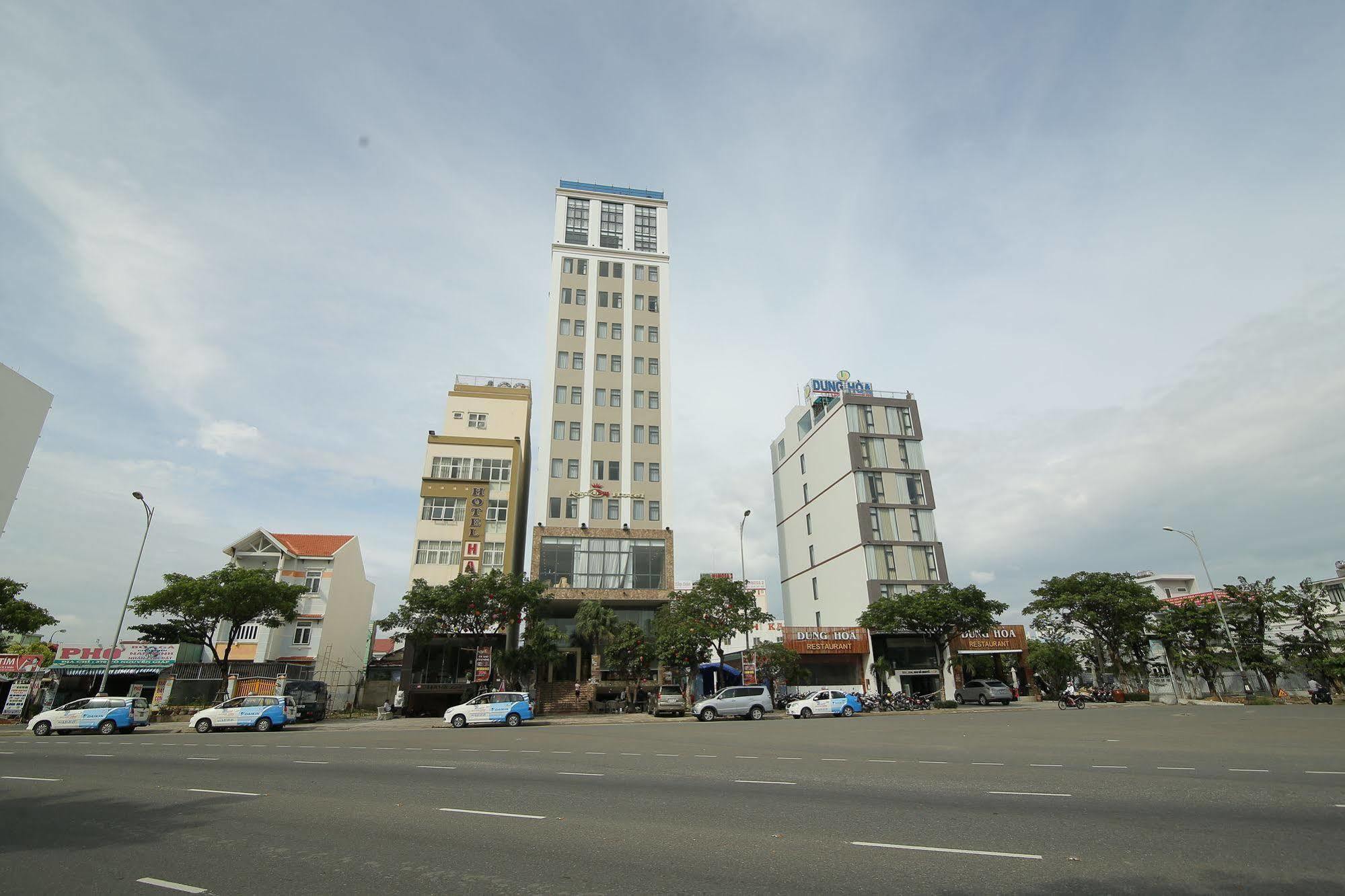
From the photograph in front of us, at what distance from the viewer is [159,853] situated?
26.0 feet

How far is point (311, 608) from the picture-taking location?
5084 cm

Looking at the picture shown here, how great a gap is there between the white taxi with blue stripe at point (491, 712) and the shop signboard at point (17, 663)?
29930 millimetres

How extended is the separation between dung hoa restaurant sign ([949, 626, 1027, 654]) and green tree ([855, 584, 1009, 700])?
8283 mm

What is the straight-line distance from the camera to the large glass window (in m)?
51.2

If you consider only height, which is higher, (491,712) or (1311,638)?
(1311,638)

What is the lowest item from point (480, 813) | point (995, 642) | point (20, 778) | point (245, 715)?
point (480, 813)

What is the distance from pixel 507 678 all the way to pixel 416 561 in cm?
1420

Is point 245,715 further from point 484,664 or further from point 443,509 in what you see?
point 443,509

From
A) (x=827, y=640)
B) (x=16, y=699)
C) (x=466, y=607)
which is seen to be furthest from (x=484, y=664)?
(x=827, y=640)

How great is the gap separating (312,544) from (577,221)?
39.3 meters

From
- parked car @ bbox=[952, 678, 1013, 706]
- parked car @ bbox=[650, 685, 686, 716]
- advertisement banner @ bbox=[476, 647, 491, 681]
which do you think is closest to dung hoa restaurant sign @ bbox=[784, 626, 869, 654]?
parked car @ bbox=[952, 678, 1013, 706]

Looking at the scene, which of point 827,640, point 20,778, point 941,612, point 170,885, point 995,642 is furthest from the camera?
point 995,642

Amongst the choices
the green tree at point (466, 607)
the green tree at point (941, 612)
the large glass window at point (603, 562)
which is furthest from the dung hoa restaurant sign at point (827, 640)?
the green tree at point (466, 607)

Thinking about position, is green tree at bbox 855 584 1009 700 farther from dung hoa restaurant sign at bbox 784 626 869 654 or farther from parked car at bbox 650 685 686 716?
parked car at bbox 650 685 686 716
